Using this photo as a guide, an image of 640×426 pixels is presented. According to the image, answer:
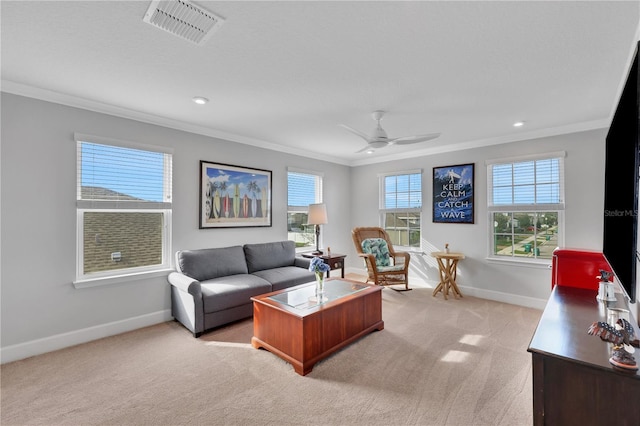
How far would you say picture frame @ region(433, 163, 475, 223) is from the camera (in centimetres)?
464

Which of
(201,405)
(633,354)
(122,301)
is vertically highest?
(633,354)

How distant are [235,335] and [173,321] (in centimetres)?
97

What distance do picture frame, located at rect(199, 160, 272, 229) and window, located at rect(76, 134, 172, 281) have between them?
0.48 m

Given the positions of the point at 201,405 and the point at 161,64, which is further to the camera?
the point at 161,64

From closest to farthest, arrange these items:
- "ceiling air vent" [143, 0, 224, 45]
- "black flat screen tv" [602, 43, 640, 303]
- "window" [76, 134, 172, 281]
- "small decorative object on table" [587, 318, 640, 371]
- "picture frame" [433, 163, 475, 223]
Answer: "small decorative object on table" [587, 318, 640, 371] → "black flat screen tv" [602, 43, 640, 303] → "ceiling air vent" [143, 0, 224, 45] → "window" [76, 134, 172, 281] → "picture frame" [433, 163, 475, 223]

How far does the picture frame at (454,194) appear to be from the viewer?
183 inches

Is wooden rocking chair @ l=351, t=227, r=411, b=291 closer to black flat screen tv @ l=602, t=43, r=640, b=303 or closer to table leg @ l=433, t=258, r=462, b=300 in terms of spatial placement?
table leg @ l=433, t=258, r=462, b=300

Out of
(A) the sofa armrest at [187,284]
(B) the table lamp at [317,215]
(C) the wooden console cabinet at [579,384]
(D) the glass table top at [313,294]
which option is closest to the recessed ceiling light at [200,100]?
(A) the sofa armrest at [187,284]

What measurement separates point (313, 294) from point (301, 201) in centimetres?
252

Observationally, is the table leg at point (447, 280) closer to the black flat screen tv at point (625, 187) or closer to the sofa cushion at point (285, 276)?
the sofa cushion at point (285, 276)

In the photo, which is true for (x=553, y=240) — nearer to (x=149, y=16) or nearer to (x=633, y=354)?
(x=633, y=354)

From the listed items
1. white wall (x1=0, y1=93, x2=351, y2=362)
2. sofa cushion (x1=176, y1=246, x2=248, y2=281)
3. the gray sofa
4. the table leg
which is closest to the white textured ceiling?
white wall (x1=0, y1=93, x2=351, y2=362)

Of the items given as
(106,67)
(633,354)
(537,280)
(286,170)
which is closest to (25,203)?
(106,67)

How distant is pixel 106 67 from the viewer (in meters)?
2.32
